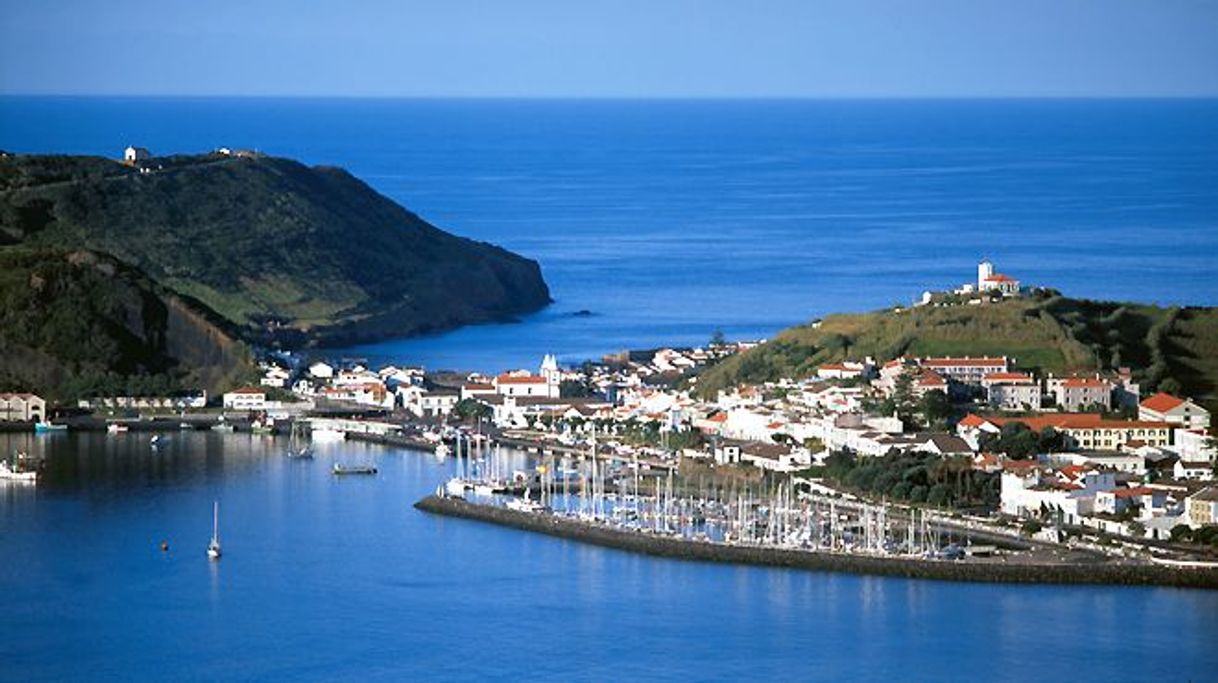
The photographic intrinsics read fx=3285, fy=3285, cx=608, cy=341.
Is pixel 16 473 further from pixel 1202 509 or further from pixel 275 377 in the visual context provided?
pixel 1202 509

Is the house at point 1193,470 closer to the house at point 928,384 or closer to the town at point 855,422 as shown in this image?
the town at point 855,422

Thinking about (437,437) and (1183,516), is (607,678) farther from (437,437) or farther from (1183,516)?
(437,437)

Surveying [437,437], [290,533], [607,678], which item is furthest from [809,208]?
[607,678]

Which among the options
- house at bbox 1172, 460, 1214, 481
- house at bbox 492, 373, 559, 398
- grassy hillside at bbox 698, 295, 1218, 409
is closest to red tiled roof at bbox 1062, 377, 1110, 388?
grassy hillside at bbox 698, 295, 1218, 409

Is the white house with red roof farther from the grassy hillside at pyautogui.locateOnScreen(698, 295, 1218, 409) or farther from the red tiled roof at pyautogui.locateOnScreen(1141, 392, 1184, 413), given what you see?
the red tiled roof at pyautogui.locateOnScreen(1141, 392, 1184, 413)

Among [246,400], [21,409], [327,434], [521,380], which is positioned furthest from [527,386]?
[21,409]

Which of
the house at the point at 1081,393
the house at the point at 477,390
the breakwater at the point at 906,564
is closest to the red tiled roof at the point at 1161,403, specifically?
the house at the point at 1081,393

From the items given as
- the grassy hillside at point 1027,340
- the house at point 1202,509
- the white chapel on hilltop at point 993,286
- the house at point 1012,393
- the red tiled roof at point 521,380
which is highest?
the white chapel on hilltop at point 993,286
